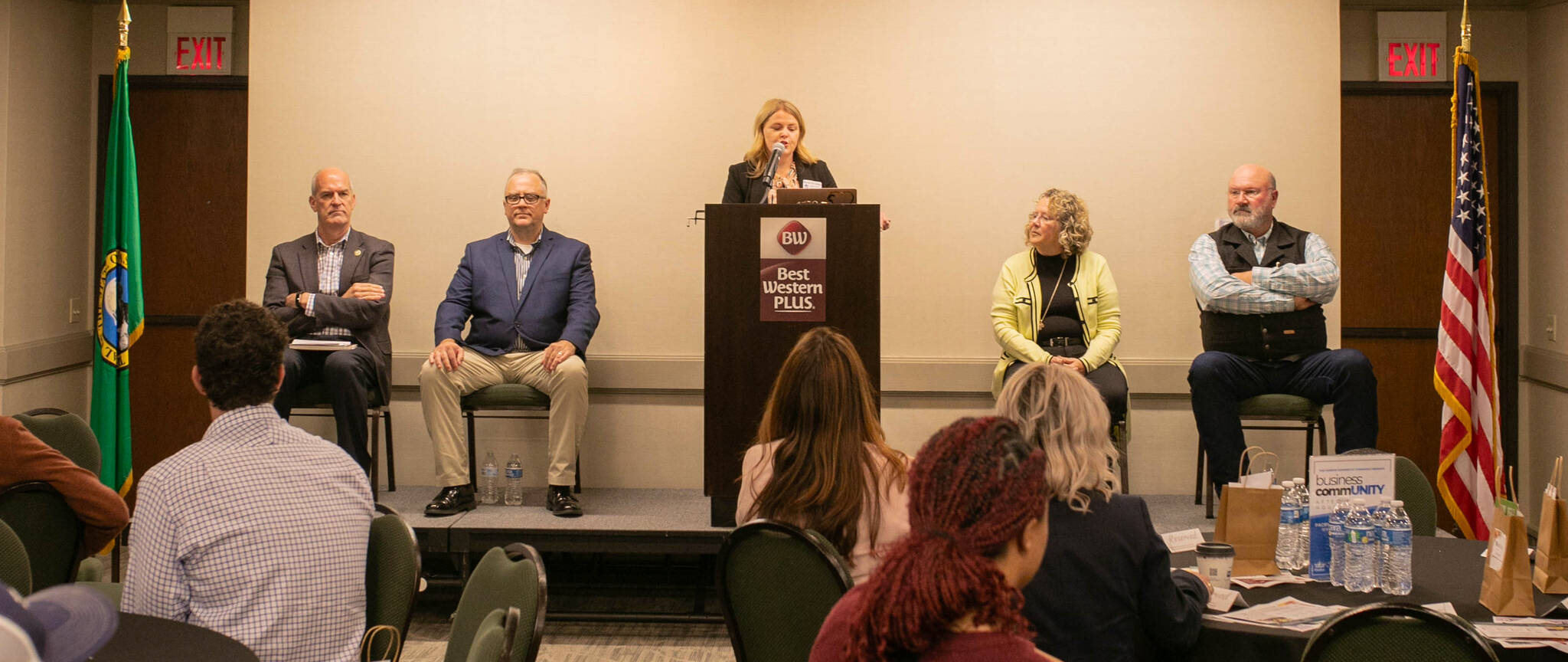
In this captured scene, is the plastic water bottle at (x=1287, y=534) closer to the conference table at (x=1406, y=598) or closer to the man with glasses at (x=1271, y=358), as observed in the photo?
the conference table at (x=1406, y=598)

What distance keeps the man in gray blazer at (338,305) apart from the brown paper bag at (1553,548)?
13.7 ft

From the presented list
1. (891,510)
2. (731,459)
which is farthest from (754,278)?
(891,510)

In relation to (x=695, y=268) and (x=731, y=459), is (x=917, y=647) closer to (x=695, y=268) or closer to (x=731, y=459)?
(x=731, y=459)

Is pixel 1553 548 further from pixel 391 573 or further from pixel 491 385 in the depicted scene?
pixel 491 385

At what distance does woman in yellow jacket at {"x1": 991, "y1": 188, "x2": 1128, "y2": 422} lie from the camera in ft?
17.8

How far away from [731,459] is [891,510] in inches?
73.1

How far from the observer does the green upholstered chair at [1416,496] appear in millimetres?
3781

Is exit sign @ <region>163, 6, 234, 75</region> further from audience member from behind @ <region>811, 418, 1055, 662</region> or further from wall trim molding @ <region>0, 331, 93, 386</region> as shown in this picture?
audience member from behind @ <region>811, 418, 1055, 662</region>

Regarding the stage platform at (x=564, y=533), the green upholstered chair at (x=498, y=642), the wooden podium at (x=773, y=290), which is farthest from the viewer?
the stage platform at (x=564, y=533)

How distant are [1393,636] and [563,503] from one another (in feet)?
11.8

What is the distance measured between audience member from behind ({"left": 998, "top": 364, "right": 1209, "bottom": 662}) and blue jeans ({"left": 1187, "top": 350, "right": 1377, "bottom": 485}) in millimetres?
2774

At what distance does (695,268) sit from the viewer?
608cm

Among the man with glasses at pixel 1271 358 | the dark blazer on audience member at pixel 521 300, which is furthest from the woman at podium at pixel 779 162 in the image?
the man with glasses at pixel 1271 358

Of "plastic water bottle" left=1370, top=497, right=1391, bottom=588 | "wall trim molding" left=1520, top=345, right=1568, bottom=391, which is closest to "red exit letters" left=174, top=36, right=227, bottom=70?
"plastic water bottle" left=1370, top=497, right=1391, bottom=588
